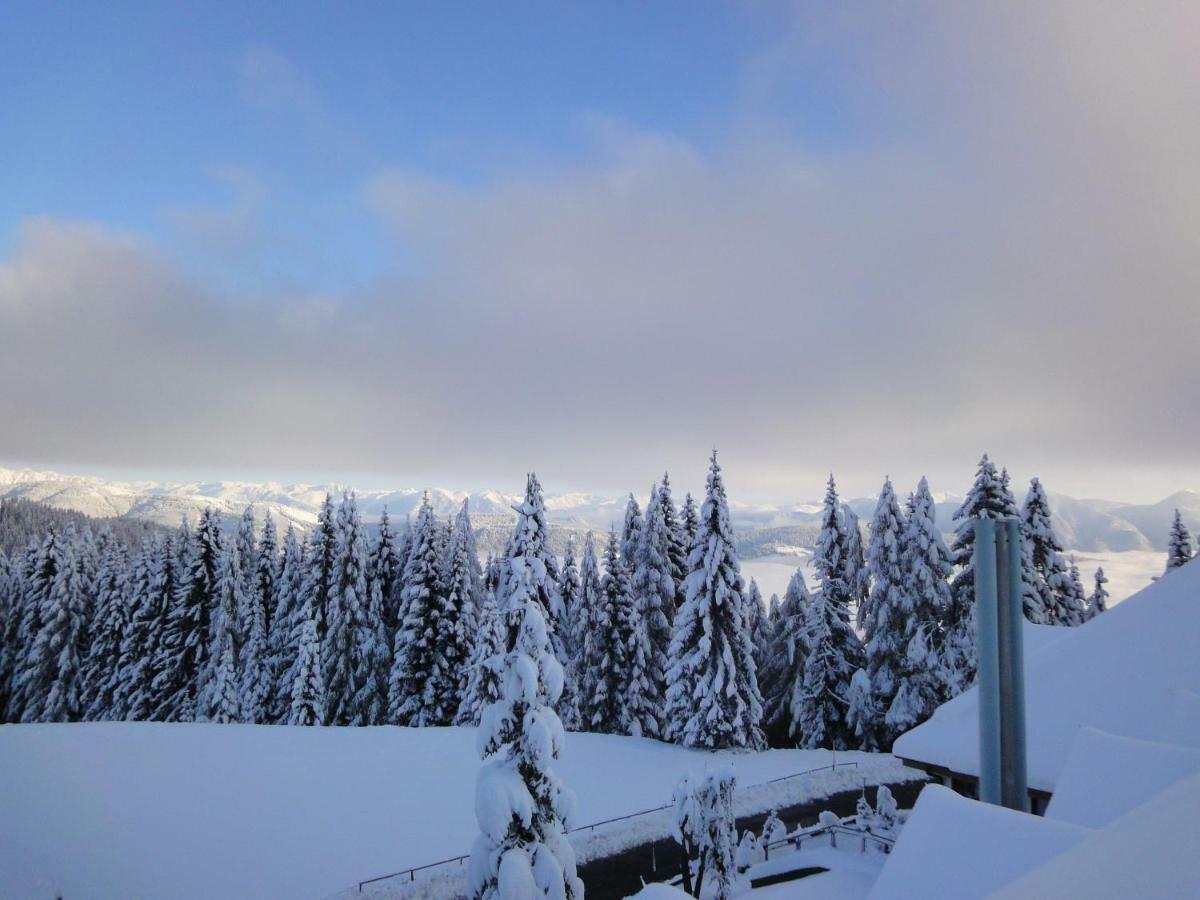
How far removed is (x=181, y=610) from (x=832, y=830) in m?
39.9

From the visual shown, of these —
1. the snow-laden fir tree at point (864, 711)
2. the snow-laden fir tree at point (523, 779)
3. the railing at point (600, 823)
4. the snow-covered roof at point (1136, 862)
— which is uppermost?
the snow-covered roof at point (1136, 862)

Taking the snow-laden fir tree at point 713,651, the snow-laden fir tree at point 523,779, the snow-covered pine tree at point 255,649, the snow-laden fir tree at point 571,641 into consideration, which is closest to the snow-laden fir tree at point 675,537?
the snow-laden fir tree at point 571,641

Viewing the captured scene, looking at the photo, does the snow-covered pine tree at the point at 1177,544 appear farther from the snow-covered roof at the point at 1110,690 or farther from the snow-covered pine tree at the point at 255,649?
the snow-covered pine tree at the point at 255,649

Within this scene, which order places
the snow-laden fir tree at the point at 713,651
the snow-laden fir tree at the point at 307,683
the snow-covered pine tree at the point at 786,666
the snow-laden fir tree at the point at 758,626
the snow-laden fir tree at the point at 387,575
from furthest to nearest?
1. the snow-laden fir tree at the point at 758,626
2. the snow-laden fir tree at the point at 387,575
3. the snow-covered pine tree at the point at 786,666
4. the snow-laden fir tree at the point at 307,683
5. the snow-laden fir tree at the point at 713,651

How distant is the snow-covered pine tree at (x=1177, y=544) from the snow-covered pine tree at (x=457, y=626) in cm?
4142

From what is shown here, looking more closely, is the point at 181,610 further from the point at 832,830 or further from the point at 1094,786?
the point at 1094,786

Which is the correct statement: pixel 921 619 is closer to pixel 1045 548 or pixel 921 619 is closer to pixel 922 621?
pixel 922 621

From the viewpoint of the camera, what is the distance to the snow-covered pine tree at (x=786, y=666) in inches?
1503

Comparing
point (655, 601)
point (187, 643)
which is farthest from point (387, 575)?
point (655, 601)

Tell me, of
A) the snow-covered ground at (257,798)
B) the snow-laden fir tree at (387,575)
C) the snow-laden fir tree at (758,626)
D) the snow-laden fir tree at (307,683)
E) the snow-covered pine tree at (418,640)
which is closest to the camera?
the snow-covered ground at (257,798)

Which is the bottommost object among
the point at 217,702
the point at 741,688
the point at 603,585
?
the point at 217,702

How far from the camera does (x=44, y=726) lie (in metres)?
27.8

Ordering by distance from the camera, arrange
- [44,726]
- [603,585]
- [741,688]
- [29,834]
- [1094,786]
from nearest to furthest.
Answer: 1. [1094,786]
2. [29,834]
3. [44,726]
4. [741,688]
5. [603,585]

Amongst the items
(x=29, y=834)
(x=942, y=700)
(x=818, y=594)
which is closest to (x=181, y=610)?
(x=29, y=834)
